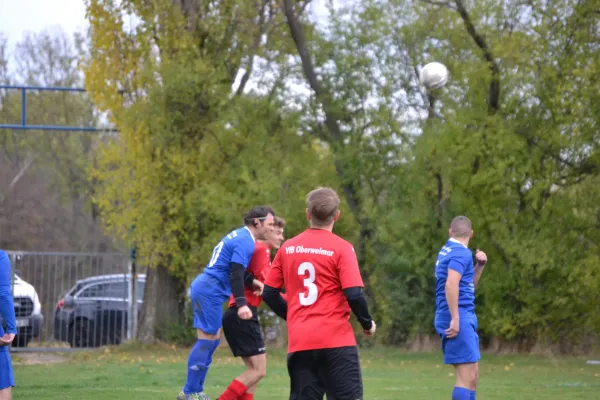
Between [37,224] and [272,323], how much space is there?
82.0 ft

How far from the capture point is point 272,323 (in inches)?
796

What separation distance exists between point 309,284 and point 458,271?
237 cm

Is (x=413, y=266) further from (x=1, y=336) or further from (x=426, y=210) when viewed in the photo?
(x=1, y=336)

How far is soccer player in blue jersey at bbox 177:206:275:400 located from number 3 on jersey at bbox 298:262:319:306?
2561 mm

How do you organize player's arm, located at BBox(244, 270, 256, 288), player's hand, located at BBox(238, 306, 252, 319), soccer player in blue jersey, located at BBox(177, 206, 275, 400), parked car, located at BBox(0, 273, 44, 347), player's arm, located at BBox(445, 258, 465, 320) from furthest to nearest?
parked car, located at BBox(0, 273, 44, 347) → player's arm, located at BBox(244, 270, 256, 288) → soccer player in blue jersey, located at BBox(177, 206, 275, 400) → player's hand, located at BBox(238, 306, 252, 319) → player's arm, located at BBox(445, 258, 465, 320)

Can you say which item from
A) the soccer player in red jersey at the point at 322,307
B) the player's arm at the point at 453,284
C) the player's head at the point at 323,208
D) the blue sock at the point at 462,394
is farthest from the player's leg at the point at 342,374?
the blue sock at the point at 462,394

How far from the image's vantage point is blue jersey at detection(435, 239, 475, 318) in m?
8.16

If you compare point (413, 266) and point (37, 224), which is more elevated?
point (37, 224)

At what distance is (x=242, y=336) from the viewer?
30.0ft

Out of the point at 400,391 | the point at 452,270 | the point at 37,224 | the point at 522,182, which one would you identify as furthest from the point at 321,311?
the point at 37,224

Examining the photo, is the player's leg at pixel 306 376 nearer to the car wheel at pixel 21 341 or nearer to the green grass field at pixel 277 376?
the green grass field at pixel 277 376

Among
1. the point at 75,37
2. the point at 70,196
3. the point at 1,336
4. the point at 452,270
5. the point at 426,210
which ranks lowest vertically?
the point at 1,336

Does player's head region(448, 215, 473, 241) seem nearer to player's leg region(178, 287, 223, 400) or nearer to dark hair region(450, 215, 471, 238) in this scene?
dark hair region(450, 215, 471, 238)

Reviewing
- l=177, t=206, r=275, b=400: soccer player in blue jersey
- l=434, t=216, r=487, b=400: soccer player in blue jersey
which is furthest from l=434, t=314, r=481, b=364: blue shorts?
l=177, t=206, r=275, b=400: soccer player in blue jersey
